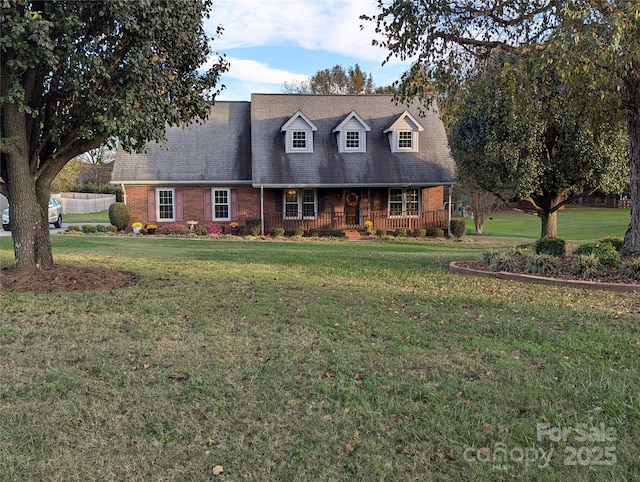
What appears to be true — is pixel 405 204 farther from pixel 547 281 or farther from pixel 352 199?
pixel 547 281

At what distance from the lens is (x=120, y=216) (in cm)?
2166

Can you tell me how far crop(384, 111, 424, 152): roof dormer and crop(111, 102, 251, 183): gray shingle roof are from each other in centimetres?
722

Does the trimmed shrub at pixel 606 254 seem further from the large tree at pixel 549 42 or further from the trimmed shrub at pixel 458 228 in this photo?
the trimmed shrub at pixel 458 228

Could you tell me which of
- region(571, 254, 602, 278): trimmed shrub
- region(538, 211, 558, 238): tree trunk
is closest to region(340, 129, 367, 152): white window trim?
region(538, 211, 558, 238): tree trunk

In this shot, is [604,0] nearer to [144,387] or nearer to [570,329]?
[570,329]

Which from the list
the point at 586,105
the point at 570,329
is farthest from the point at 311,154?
the point at 570,329

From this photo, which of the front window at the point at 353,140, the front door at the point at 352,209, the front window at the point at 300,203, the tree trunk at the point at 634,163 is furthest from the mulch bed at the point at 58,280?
the front window at the point at 353,140

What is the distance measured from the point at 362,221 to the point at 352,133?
4.40 meters

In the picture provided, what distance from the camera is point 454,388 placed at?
3912 mm

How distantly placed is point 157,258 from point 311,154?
1259 cm

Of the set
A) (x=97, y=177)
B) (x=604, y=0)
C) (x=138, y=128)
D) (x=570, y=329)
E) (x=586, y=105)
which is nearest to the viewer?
(x=570, y=329)

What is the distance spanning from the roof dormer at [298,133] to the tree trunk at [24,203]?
15304mm

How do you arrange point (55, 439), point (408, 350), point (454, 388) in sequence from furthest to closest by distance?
1. point (408, 350)
2. point (454, 388)
3. point (55, 439)

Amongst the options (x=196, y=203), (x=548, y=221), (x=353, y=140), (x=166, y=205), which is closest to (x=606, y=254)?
(x=548, y=221)
